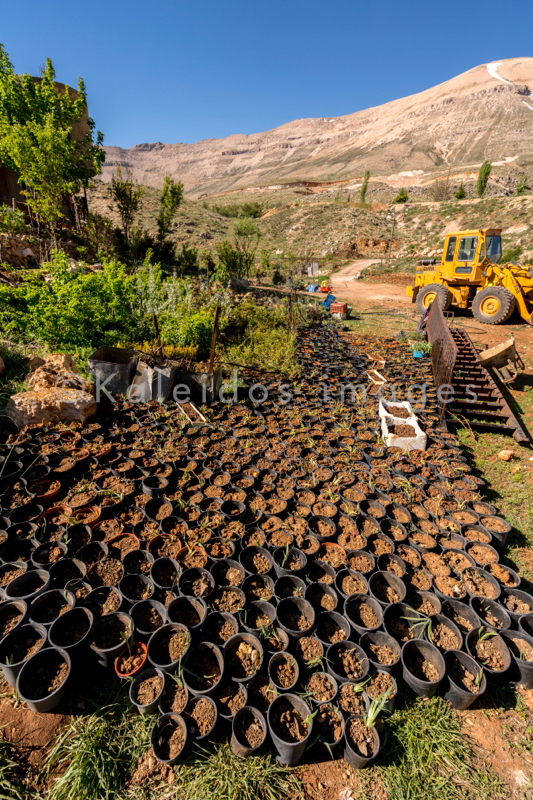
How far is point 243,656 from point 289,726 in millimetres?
431

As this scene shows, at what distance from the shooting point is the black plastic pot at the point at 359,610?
2299mm

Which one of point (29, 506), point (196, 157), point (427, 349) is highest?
point (196, 157)

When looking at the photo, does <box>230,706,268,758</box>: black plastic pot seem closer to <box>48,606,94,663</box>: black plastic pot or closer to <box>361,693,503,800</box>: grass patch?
<box>361,693,503,800</box>: grass patch

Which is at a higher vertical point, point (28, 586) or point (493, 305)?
point (493, 305)

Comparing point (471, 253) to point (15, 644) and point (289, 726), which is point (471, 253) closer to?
point (289, 726)

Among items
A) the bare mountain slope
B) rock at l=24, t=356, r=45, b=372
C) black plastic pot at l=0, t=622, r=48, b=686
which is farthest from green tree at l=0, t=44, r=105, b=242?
the bare mountain slope

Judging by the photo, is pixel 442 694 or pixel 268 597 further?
pixel 268 597

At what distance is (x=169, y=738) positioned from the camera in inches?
71.2

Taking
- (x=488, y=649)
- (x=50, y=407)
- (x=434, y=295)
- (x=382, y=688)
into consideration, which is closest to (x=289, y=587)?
(x=382, y=688)

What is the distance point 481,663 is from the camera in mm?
2193

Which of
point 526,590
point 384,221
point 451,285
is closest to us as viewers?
point 526,590

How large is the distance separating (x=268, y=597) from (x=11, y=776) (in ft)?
5.12

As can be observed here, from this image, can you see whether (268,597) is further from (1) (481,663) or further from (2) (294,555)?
(1) (481,663)

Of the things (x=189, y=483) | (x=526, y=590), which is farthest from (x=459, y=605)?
(x=189, y=483)
